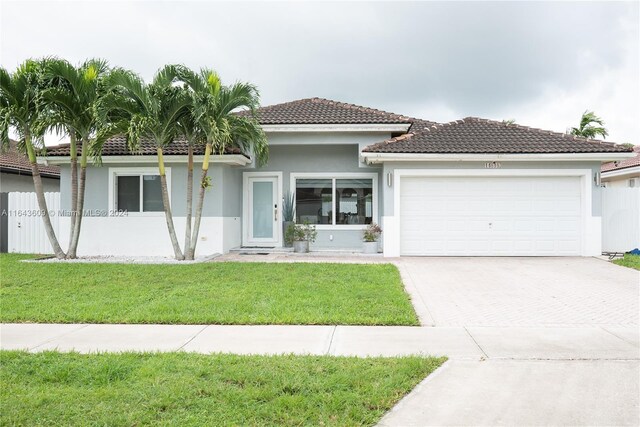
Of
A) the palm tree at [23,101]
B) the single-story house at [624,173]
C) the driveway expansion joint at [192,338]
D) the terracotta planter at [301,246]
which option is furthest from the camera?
the single-story house at [624,173]

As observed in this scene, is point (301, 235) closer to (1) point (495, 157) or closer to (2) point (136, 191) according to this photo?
(2) point (136, 191)

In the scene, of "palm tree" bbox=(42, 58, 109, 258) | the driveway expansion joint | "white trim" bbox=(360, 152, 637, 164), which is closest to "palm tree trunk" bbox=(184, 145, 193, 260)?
"palm tree" bbox=(42, 58, 109, 258)

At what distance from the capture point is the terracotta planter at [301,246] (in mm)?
15688

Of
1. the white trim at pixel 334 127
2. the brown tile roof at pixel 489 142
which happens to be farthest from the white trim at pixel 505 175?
the white trim at pixel 334 127

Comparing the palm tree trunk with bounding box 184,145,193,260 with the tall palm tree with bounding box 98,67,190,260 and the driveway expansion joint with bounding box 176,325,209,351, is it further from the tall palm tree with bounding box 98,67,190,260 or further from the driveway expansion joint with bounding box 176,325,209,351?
the driveway expansion joint with bounding box 176,325,209,351

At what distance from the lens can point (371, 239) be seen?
15633 millimetres

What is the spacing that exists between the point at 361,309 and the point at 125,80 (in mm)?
8918

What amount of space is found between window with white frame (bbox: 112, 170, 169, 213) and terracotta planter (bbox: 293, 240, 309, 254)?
456cm

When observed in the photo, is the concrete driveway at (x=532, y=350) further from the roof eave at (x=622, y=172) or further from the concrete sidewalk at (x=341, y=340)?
the roof eave at (x=622, y=172)

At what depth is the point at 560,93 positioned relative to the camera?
61.4 ft

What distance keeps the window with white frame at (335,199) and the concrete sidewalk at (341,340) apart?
1040 cm

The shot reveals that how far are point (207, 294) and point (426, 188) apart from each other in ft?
27.8

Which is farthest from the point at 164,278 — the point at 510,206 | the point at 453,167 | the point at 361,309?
the point at 510,206

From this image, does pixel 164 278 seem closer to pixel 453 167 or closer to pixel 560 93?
pixel 453 167
